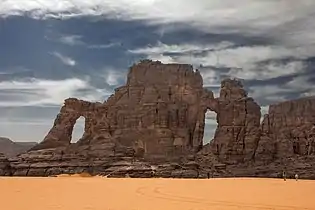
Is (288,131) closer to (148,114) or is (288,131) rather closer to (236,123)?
(236,123)

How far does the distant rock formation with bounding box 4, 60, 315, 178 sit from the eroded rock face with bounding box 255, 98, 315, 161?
16cm

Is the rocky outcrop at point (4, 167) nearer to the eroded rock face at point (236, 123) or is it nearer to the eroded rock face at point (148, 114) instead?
the eroded rock face at point (148, 114)

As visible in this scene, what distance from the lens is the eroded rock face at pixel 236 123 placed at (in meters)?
78.6

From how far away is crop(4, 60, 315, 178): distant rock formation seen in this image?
67500 mm

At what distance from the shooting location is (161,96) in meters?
84.4

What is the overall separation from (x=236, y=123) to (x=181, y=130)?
958 centimetres

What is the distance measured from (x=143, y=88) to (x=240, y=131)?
18505 millimetres

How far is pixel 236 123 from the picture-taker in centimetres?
8256

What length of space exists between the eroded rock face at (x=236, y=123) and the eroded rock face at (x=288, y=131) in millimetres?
2015

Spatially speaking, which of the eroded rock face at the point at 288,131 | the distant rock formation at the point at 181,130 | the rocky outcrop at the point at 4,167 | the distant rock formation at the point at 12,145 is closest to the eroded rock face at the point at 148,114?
the distant rock formation at the point at 181,130

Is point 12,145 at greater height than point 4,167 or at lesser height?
greater

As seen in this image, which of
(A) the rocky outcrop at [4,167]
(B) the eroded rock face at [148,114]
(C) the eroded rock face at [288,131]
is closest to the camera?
(A) the rocky outcrop at [4,167]

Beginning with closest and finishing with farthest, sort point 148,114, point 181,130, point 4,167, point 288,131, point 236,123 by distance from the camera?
point 4,167
point 148,114
point 181,130
point 236,123
point 288,131

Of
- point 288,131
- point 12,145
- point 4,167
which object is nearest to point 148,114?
point 288,131
